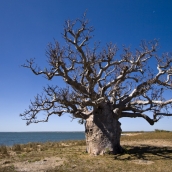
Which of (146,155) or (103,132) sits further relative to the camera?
(103,132)

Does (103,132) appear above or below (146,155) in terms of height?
above

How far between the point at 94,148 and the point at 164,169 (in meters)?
5.01

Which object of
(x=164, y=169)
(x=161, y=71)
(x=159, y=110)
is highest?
(x=161, y=71)

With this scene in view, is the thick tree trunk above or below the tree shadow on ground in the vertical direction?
above

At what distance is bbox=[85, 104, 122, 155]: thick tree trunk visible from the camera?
13.3 metres

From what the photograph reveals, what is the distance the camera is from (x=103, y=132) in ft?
44.5

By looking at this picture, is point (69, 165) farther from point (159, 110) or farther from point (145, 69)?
point (145, 69)

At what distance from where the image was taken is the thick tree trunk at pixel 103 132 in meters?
13.3

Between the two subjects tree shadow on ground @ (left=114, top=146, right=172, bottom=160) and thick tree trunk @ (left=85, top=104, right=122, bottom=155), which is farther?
thick tree trunk @ (left=85, top=104, right=122, bottom=155)

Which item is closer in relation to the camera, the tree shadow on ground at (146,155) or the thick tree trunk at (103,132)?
the tree shadow on ground at (146,155)

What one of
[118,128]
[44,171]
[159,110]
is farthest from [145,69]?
[44,171]

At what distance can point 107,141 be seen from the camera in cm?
1338

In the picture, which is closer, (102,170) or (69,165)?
(102,170)

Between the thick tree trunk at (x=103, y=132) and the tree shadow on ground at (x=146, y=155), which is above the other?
the thick tree trunk at (x=103, y=132)
